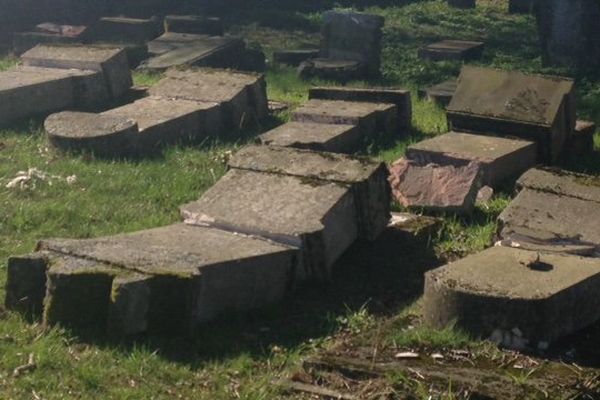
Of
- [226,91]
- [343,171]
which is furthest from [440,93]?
[343,171]

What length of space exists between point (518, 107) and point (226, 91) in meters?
2.25

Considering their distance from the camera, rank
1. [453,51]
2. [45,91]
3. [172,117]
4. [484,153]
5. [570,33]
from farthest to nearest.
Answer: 1. [453,51]
2. [570,33]
3. [45,91]
4. [172,117]
5. [484,153]

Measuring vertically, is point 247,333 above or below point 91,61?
below

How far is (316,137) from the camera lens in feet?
25.7

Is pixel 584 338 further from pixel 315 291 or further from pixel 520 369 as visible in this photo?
pixel 315 291

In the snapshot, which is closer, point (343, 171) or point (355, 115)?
point (343, 171)

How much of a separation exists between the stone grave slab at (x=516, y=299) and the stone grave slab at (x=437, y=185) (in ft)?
5.14

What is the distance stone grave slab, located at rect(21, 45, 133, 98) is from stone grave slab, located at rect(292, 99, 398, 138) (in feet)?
5.81

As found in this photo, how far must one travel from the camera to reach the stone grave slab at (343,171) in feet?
20.2

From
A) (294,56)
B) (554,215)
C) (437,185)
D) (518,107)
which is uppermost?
(518,107)

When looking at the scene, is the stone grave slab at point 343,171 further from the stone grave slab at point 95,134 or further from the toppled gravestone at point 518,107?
the toppled gravestone at point 518,107

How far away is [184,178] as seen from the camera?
24.5ft

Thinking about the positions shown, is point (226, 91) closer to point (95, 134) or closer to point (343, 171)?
point (95, 134)

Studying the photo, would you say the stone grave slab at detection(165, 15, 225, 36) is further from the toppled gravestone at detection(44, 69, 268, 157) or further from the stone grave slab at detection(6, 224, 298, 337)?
the stone grave slab at detection(6, 224, 298, 337)
